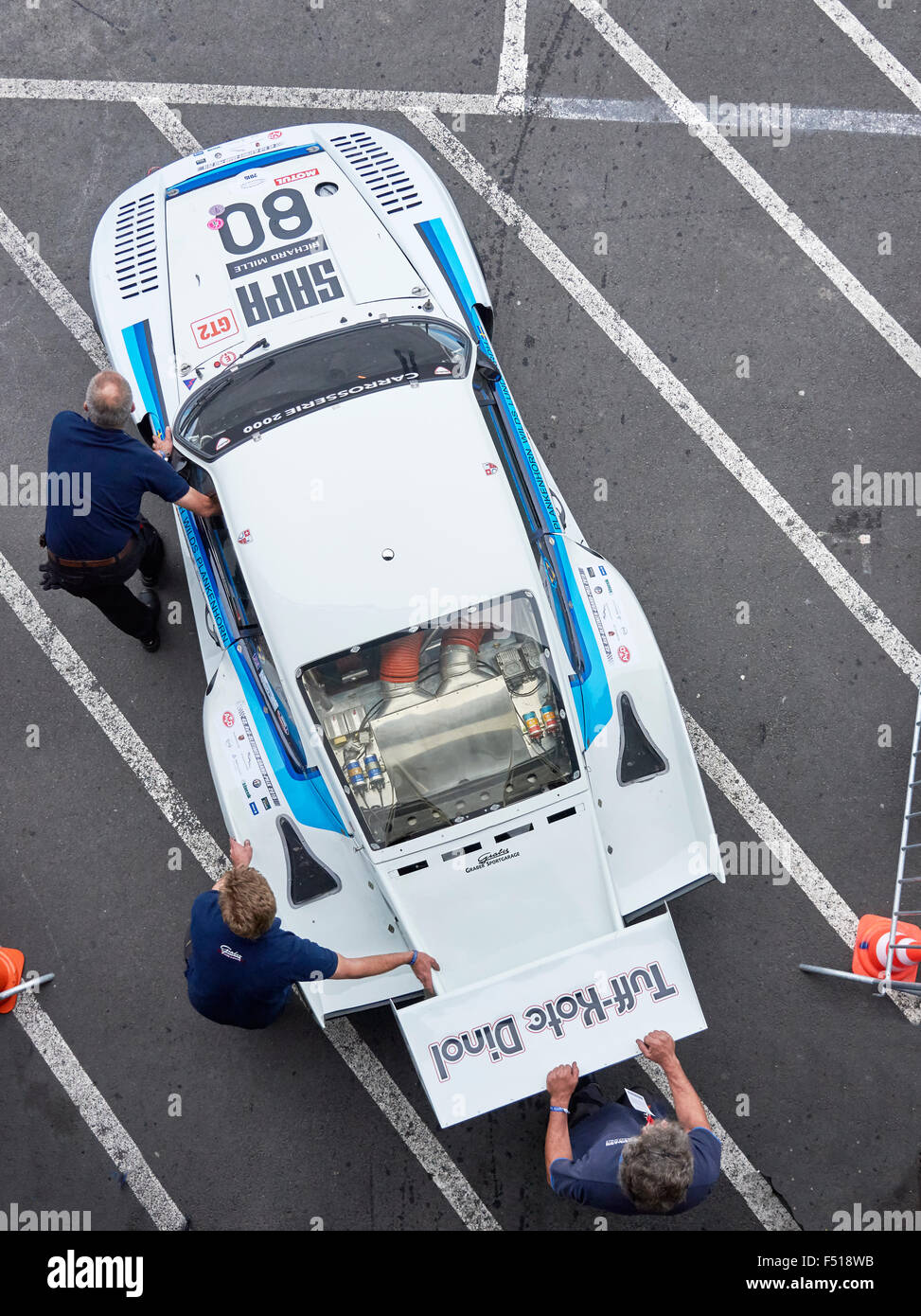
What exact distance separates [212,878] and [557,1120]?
2278 mm

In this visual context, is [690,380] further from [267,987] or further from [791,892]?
[267,987]

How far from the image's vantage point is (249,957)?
163 inches

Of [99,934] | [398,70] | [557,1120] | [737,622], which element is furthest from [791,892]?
[398,70]

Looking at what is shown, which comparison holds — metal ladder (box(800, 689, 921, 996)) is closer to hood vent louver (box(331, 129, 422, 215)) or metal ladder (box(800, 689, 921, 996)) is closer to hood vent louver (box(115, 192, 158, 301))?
hood vent louver (box(331, 129, 422, 215))

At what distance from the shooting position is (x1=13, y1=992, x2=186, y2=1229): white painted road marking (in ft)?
17.2

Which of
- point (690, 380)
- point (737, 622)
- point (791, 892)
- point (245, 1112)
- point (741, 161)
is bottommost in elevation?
point (245, 1112)

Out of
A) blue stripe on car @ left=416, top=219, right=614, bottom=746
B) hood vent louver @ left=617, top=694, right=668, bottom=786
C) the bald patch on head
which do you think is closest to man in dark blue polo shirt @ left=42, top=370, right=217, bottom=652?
the bald patch on head

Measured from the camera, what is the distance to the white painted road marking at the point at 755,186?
591 cm

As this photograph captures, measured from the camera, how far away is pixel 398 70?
19.7ft

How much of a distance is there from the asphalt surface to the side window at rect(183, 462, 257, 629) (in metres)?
0.93

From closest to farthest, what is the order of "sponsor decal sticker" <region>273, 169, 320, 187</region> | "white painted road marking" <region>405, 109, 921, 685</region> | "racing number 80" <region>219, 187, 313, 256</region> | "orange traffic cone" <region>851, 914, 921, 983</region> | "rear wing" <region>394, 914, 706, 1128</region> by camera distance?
"rear wing" <region>394, 914, 706, 1128</region>, "racing number 80" <region>219, 187, 313, 256</region>, "sponsor decal sticker" <region>273, 169, 320, 187</region>, "orange traffic cone" <region>851, 914, 921, 983</region>, "white painted road marking" <region>405, 109, 921, 685</region>

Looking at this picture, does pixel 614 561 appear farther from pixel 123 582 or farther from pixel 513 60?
pixel 513 60

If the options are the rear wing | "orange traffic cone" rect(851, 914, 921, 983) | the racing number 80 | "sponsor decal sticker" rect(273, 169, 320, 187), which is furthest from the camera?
"orange traffic cone" rect(851, 914, 921, 983)

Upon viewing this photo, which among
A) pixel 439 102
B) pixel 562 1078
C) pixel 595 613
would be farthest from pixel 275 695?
pixel 439 102
